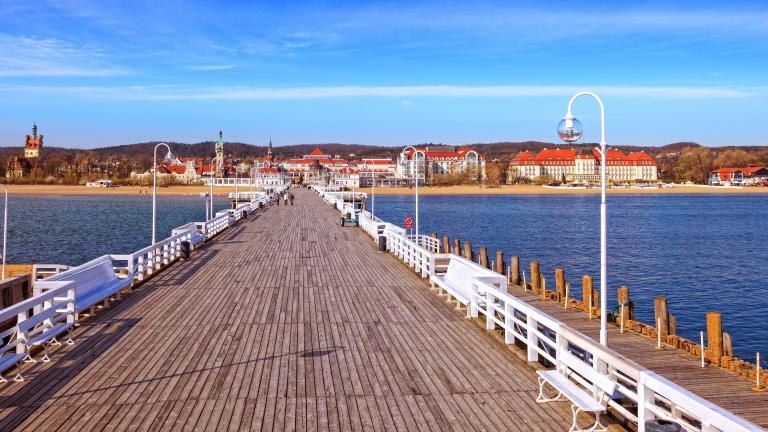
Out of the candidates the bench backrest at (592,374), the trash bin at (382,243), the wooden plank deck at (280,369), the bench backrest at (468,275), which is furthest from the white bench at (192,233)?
the bench backrest at (592,374)

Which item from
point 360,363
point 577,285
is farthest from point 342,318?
point 577,285

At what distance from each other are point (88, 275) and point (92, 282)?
0.77 ft

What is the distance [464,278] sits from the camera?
46.0 ft

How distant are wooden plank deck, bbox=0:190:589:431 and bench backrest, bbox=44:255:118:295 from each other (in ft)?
2.02

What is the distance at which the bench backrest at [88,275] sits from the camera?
39.9 ft

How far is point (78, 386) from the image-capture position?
838 centimetres

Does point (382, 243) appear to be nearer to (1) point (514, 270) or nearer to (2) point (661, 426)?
(1) point (514, 270)

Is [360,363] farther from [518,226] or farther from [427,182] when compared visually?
[427,182]

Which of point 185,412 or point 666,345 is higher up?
point 185,412

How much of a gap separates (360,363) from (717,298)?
69.1ft

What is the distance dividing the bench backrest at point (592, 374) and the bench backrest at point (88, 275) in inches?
328

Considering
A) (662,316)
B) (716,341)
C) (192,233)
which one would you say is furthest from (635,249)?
(716,341)

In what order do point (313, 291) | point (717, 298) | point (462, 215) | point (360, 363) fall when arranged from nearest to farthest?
point (360, 363) → point (313, 291) → point (717, 298) → point (462, 215)

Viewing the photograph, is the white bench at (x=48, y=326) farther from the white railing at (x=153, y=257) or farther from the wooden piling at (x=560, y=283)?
the wooden piling at (x=560, y=283)
